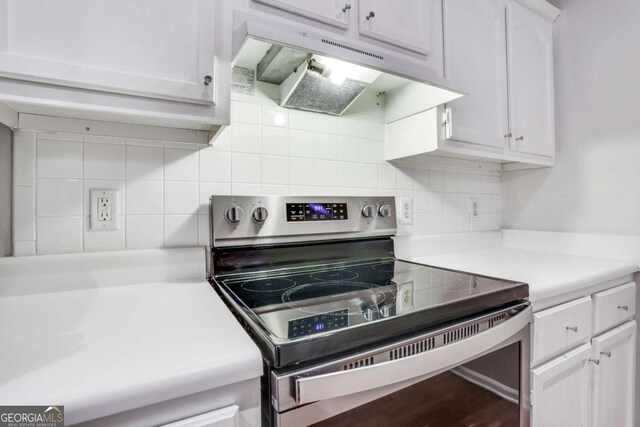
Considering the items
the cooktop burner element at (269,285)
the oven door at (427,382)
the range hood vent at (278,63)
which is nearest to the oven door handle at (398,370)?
the oven door at (427,382)

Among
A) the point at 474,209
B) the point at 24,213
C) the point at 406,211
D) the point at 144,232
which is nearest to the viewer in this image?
the point at 24,213

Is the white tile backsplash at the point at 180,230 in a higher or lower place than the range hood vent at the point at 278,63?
lower

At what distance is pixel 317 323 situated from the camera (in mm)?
629

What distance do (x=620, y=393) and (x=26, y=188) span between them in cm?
227

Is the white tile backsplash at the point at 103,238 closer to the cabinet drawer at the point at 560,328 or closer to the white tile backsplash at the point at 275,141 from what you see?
the white tile backsplash at the point at 275,141

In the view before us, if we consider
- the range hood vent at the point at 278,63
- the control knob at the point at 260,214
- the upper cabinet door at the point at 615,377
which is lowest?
the upper cabinet door at the point at 615,377

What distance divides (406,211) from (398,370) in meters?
1.00

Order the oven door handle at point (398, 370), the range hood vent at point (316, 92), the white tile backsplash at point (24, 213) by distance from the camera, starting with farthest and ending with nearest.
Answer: the range hood vent at point (316, 92) < the white tile backsplash at point (24, 213) < the oven door handle at point (398, 370)

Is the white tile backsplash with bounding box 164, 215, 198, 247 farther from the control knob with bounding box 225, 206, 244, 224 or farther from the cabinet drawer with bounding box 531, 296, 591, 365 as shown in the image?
the cabinet drawer with bounding box 531, 296, 591, 365

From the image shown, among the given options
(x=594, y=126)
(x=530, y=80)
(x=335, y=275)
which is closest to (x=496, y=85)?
(x=530, y=80)

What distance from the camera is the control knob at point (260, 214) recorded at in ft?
3.50

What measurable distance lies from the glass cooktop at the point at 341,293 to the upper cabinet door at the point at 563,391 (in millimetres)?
340

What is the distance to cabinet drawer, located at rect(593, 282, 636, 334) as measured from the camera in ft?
3.84

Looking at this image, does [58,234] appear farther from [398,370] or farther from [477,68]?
[477,68]
